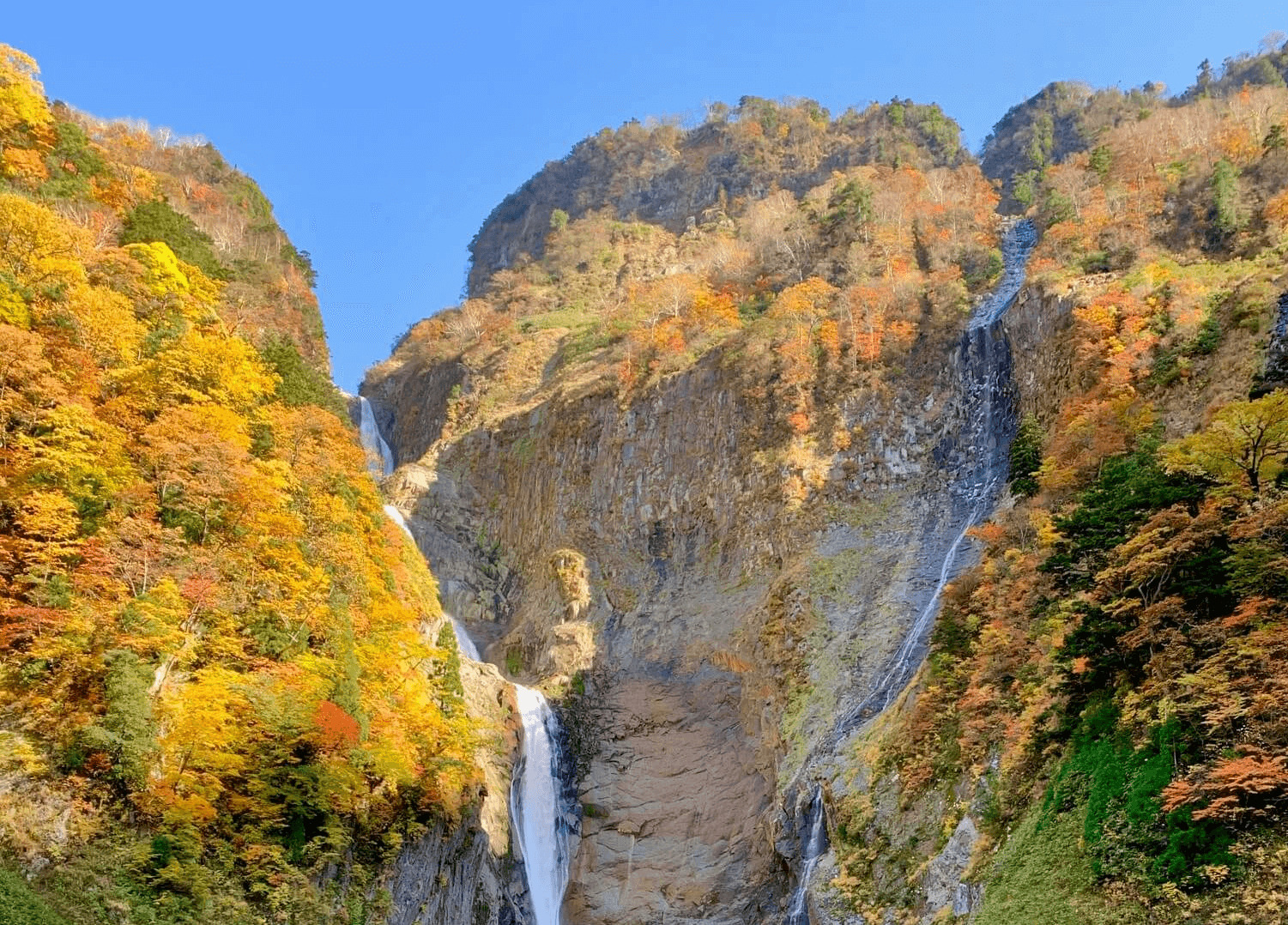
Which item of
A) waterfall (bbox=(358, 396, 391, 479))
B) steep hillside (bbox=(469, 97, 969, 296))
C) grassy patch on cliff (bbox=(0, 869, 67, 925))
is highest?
steep hillside (bbox=(469, 97, 969, 296))

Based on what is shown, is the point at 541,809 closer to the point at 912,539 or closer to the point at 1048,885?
the point at 912,539

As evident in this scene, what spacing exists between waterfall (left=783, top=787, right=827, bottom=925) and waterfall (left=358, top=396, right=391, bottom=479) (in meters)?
45.2

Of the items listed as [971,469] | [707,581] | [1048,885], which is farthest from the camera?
[707,581]

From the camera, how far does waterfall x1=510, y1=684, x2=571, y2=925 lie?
29.8 m

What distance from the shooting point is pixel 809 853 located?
81.7 feet

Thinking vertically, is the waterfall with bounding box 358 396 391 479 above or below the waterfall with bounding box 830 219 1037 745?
above

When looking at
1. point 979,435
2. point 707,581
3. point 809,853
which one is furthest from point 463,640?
point 979,435

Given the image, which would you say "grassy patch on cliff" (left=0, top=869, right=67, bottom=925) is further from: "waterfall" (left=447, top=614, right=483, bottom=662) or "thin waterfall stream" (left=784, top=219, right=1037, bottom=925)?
"waterfall" (left=447, top=614, right=483, bottom=662)

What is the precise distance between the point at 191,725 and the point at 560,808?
18985 millimetres

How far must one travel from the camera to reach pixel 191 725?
650 inches

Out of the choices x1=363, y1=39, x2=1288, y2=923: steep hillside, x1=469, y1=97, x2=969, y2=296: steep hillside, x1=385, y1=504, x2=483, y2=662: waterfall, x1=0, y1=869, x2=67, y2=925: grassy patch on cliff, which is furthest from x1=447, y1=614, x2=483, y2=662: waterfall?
x1=469, y1=97, x2=969, y2=296: steep hillside

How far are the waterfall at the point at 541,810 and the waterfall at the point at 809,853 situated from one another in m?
9.10

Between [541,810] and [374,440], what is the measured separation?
4246cm

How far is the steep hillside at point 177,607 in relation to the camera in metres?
15.2
